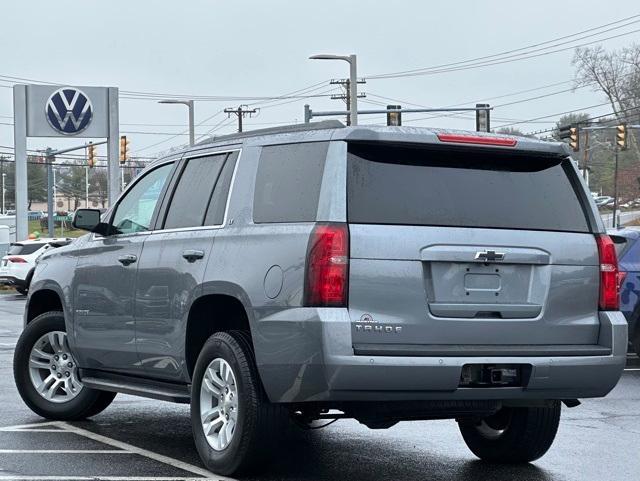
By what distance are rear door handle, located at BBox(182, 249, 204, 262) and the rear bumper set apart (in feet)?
2.92

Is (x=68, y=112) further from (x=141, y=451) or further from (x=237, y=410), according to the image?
(x=237, y=410)

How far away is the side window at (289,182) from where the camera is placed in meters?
7.00

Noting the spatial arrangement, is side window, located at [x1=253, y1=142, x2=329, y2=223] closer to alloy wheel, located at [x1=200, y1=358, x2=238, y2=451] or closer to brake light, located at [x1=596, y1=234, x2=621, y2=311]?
alloy wheel, located at [x1=200, y1=358, x2=238, y2=451]

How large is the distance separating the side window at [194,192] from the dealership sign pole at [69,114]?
32830mm

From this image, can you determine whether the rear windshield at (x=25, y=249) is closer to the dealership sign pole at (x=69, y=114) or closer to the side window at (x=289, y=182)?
the dealership sign pole at (x=69, y=114)

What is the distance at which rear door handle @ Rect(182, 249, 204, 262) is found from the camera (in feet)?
25.4

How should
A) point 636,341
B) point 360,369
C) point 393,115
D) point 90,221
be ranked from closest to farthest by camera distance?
point 360,369
point 90,221
point 636,341
point 393,115

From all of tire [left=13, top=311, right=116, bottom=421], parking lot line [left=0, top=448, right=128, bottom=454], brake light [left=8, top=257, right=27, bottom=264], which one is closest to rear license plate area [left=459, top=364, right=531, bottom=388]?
parking lot line [left=0, top=448, right=128, bottom=454]

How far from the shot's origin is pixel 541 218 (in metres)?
7.29

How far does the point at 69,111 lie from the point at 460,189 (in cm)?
3553

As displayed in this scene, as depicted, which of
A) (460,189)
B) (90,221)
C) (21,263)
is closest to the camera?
(460,189)

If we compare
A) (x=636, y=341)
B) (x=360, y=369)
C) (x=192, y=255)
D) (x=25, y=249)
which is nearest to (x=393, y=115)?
(x=25, y=249)

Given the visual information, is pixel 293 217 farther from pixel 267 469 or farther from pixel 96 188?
pixel 96 188

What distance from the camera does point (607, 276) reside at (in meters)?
7.35
